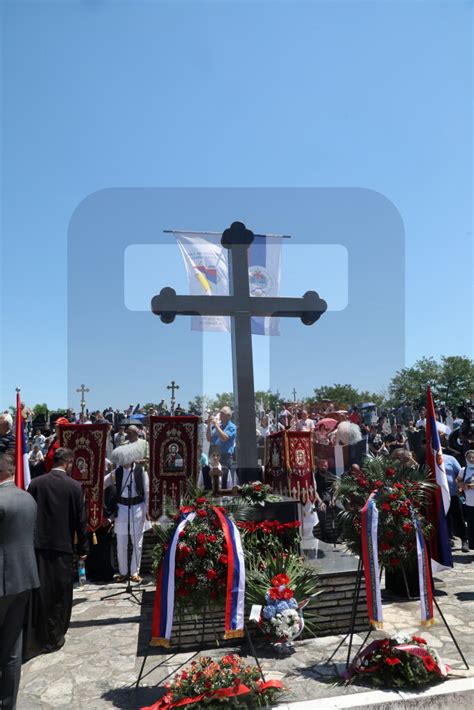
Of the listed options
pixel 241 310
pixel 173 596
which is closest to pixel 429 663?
pixel 173 596

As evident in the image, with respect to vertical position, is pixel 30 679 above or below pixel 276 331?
below

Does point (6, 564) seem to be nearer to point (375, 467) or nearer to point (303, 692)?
point (303, 692)

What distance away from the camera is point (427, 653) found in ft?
16.5

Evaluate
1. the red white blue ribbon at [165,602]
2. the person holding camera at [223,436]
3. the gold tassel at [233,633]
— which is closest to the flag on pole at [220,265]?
the person holding camera at [223,436]

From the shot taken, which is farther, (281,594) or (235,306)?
(235,306)

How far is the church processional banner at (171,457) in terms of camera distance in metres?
8.40

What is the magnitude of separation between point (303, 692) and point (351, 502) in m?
1.86

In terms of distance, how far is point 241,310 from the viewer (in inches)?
379

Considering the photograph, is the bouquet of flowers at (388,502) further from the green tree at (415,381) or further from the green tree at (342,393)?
the green tree at (415,381)

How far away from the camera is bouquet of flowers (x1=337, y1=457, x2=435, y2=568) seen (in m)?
5.70

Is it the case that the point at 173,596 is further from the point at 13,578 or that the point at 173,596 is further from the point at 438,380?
the point at 438,380

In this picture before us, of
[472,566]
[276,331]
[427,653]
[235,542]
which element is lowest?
[472,566]

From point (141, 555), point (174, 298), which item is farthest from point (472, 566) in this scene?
point (174, 298)

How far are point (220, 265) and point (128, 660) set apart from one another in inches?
273
